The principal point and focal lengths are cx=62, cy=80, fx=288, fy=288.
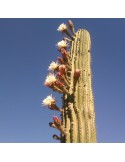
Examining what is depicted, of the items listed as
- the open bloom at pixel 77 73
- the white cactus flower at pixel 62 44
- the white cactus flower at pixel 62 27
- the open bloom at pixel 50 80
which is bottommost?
the open bloom at pixel 50 80

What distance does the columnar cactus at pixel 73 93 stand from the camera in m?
2.92

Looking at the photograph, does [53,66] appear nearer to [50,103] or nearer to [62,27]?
[50,103]

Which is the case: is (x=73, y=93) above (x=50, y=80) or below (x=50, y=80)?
below

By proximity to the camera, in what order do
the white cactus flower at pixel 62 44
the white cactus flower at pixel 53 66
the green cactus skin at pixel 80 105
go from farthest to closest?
the white cactus flower at pixel 62 44 < the white cactus flower at pixel 53 66 < the green cactus skin at pixel 80 105

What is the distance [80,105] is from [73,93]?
0.16 meters

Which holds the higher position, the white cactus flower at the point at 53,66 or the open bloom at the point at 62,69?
the white cactus flower at the point at 53,66

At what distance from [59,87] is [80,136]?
0.63 m

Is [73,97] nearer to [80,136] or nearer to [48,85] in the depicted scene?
[48,85]

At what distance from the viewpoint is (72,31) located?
4.33 metres

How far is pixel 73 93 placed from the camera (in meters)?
3.21

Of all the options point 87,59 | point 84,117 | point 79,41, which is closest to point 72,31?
point 79,41

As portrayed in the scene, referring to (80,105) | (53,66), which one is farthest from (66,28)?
(80,105)

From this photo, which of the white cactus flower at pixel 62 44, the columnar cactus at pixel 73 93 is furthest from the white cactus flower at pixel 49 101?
the white cactus flower at pixel 62 44

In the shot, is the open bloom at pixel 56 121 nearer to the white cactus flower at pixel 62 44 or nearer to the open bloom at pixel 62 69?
the open bloom at pixel 62 69
